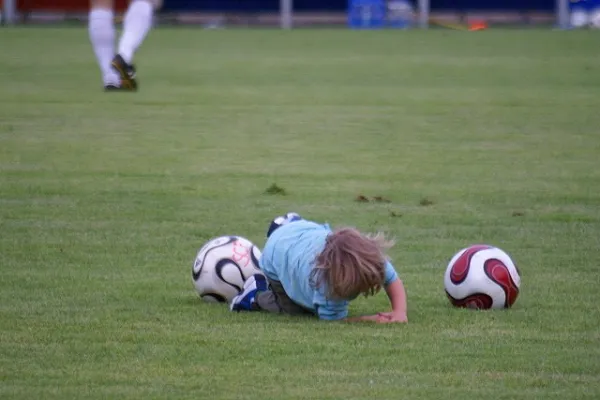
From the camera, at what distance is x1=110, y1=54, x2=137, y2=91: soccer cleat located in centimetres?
1682

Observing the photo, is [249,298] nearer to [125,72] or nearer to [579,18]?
[125,72]

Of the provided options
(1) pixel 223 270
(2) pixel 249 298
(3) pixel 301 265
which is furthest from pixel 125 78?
(3) pixel 301 265

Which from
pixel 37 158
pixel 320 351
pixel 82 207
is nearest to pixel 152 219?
pixel 82 207

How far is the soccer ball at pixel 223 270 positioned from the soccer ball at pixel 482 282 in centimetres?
101

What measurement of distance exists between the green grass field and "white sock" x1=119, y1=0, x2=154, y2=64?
0.60 metres

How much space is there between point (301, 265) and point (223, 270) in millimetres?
693

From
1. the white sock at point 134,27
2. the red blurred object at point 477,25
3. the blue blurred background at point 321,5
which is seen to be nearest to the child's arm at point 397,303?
the white sock at point 134,27

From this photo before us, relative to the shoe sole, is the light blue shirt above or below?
above

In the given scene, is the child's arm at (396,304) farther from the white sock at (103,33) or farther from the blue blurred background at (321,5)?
the blue blurred background at (321,5)

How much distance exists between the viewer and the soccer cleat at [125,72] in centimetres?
1682

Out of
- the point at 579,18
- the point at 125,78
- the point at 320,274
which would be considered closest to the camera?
the point at 320,274

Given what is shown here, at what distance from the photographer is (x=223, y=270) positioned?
7227 millimetres

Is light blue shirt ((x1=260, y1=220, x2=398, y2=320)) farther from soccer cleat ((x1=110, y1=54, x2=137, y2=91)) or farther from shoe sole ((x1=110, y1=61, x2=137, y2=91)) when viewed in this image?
shoe sole ((x1=110, y1=61, x2=137, y2=91))

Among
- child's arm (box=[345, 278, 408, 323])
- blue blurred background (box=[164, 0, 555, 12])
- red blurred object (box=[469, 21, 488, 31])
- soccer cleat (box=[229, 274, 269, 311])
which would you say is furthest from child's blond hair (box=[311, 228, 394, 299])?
blue blurred background (box=[164, 0, 555, 12])
